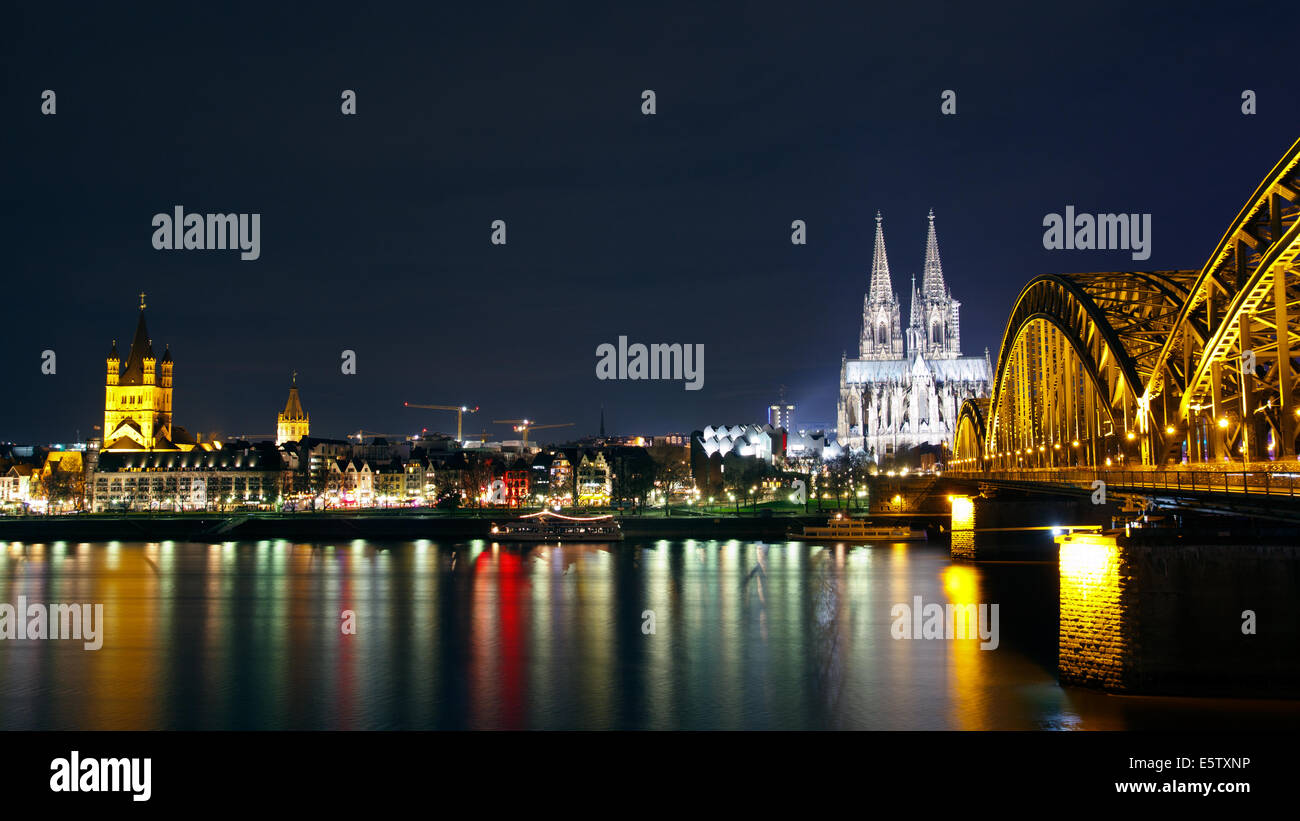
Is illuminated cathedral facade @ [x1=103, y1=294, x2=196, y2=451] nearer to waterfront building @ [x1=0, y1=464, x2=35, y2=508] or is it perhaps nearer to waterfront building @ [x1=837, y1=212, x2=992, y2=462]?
waterfront building @ [x1=0, y1=464, x2=35, y2=508]

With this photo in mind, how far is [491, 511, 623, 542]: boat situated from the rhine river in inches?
748

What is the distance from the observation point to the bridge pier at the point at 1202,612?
21828mm

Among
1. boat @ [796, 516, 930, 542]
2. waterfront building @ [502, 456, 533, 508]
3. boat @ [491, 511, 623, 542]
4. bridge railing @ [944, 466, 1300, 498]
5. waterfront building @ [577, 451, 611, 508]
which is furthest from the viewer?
waterfront building @ [577, 451, 611, 508]

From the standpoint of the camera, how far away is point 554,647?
37.2 meters

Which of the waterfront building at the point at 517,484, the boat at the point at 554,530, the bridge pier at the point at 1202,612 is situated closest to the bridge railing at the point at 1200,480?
the bridge pier at the point at 1202,612

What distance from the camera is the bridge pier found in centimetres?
2183

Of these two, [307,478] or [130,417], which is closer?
[307,478]

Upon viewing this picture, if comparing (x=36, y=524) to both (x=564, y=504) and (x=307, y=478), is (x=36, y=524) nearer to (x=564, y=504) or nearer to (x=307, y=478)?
(x=307, y=478)

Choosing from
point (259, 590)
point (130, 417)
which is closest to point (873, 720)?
point (259, 590)

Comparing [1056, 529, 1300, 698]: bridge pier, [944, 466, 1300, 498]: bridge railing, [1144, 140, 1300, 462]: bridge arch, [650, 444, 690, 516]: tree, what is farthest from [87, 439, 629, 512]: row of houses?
[1056, 529, 1300, 698]: bridge pier

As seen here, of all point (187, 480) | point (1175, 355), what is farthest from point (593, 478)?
point (1175, 355)

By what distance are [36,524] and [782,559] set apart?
6242 cm

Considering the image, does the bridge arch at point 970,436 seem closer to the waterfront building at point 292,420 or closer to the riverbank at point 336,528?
the riverbank at point 336,528
